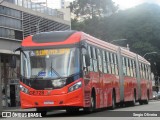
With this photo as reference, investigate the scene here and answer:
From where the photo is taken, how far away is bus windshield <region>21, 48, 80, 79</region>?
19.4 meters

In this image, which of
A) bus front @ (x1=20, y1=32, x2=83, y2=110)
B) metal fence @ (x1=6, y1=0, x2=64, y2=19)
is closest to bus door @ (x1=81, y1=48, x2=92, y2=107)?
bus front @ (x1=20, y1=32, x2=83, y2=110)

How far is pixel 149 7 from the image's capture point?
268 feet

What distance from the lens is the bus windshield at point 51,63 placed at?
19.4 meters

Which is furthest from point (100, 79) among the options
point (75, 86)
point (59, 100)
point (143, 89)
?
point (143, 89)

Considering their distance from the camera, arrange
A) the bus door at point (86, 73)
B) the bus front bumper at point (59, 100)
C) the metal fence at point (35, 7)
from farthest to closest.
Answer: the metal fence at point (35, 7), the bus door at point (86, 73), the bus front bumper at point (59, 100)

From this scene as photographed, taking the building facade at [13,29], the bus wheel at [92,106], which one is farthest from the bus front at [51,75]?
the building facade at [13,29]

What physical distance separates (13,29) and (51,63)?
25.4 meters

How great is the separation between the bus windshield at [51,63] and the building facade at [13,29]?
2231 cm

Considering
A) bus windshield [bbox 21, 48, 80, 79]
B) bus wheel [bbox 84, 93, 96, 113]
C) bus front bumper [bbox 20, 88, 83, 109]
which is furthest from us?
bus wheel [bbox 84, 93, 96, 113]

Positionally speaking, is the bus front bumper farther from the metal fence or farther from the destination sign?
the metal fence

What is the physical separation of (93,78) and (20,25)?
82.1 ft

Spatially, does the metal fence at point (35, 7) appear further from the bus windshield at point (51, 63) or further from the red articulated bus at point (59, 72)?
the bus windshield at point (51, 63)

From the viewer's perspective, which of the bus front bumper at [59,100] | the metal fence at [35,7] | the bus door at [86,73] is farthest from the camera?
the metal fence at [35,7]

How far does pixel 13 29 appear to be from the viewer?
146 ft
